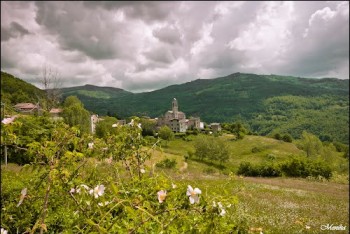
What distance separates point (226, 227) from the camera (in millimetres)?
3939

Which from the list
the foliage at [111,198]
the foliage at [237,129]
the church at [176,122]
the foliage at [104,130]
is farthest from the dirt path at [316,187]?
the church at [176,122]

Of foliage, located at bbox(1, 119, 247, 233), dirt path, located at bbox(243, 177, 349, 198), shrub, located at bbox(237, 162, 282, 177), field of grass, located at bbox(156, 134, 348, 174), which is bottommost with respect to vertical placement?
field of grass, located at bbox(156, 134, 348, 174)

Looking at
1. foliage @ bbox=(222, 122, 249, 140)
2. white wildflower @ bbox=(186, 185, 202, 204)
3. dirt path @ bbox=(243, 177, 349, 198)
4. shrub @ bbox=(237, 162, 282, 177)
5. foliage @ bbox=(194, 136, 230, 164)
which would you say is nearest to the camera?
white wildflower @ bbox=(186, 185, 202, 204)

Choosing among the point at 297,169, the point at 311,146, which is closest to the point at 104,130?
the point at 297,169

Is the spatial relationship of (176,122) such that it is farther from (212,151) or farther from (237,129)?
(212,151)

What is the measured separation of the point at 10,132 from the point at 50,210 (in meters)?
3.53

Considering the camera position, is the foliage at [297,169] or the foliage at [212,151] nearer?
the foliage at [297,169]

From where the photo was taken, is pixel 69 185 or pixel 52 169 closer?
pixel 52 169

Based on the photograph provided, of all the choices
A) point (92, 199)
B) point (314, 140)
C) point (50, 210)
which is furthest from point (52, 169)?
point (314, 140)

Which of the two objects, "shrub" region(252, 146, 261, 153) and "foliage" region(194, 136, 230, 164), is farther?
"shrub" region(252, 146, 261, 153)

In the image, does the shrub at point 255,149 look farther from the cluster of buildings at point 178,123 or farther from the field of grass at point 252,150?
the cluster of buildings at point 178,123

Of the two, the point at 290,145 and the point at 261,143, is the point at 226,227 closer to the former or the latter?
the point at 261,143

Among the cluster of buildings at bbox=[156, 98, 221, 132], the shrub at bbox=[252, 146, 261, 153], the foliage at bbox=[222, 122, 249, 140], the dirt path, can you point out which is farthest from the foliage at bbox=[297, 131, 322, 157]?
the dirt path

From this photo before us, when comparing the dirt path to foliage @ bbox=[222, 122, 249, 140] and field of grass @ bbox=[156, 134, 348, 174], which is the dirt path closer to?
field of grass @ bbox=[156, 134, 348, 174]
